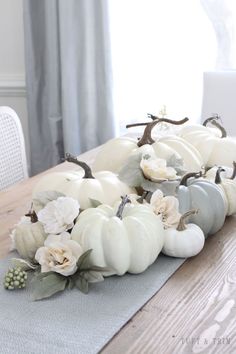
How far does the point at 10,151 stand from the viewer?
1957mm

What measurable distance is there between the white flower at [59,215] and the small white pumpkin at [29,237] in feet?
0.12

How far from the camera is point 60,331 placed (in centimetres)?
81

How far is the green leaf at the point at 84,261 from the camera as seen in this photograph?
930 millimetres

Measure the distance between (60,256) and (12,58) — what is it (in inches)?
97.2

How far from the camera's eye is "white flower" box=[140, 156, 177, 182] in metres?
1.10

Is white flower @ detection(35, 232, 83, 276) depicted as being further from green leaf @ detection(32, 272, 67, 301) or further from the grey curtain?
the grey curtain

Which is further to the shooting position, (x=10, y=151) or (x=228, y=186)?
(x=10, y=151)

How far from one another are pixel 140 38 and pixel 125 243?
2098mm

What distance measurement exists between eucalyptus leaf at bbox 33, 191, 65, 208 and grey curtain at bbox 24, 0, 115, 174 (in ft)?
6.31

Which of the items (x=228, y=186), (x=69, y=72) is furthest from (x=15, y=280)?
(x=69, y=72)

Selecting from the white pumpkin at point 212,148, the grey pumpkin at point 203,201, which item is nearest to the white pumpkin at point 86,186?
the grey pumpkin at point 203,201

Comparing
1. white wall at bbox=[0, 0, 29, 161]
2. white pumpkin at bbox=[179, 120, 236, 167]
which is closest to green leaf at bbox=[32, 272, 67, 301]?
white pumpkin at bbox=[179, 120, 236, 167]

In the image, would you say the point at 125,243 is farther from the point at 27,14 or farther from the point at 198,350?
the point at 27,14

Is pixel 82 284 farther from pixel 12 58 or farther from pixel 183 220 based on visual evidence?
pixel 12 58
